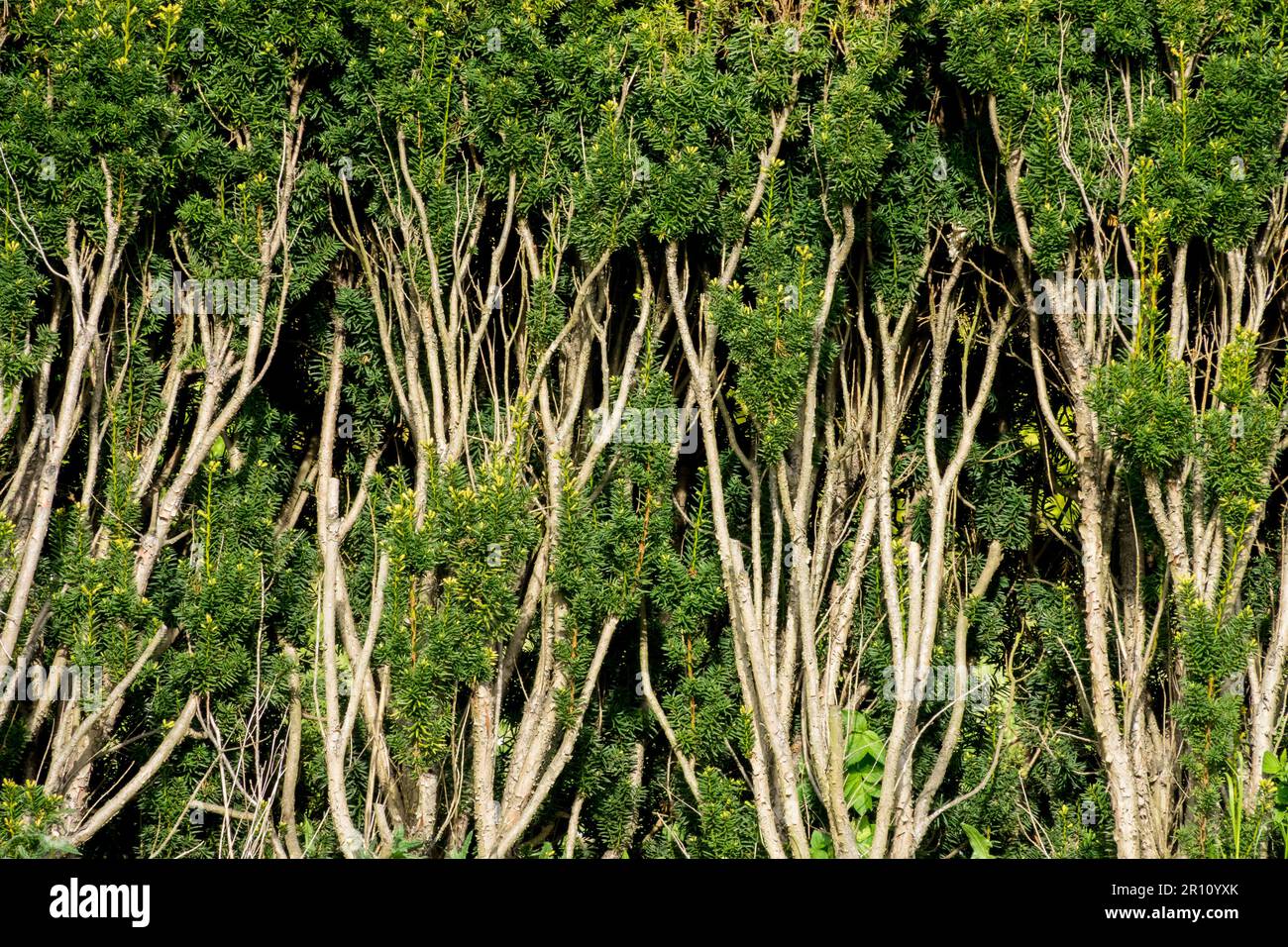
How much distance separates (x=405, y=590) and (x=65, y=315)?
196cm

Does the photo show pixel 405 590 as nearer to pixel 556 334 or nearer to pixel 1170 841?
pixel 556 334

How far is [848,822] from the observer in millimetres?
5410

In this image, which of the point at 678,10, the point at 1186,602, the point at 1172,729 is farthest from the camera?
the point at 678,10

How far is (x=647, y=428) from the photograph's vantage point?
5652mm

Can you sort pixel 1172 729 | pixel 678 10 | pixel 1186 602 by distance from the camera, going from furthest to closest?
1. pixel 678 10
2. pixel 1172 729
3. pixel 1186 602

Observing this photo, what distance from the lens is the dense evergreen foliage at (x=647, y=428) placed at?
5.29 meters

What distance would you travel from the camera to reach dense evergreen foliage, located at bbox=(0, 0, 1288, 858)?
529 centimetres

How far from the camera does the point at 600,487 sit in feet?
18.9

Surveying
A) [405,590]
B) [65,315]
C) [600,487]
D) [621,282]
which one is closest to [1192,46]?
[621,282]

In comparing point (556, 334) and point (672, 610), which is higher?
point (556, 334)

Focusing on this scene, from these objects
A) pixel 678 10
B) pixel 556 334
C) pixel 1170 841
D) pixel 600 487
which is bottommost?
pixel 1170 841

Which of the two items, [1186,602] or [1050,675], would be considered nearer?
[1186,602]

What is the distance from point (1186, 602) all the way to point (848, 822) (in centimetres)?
157

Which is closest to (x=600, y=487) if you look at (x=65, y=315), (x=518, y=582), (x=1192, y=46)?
(x=518, y=582)
